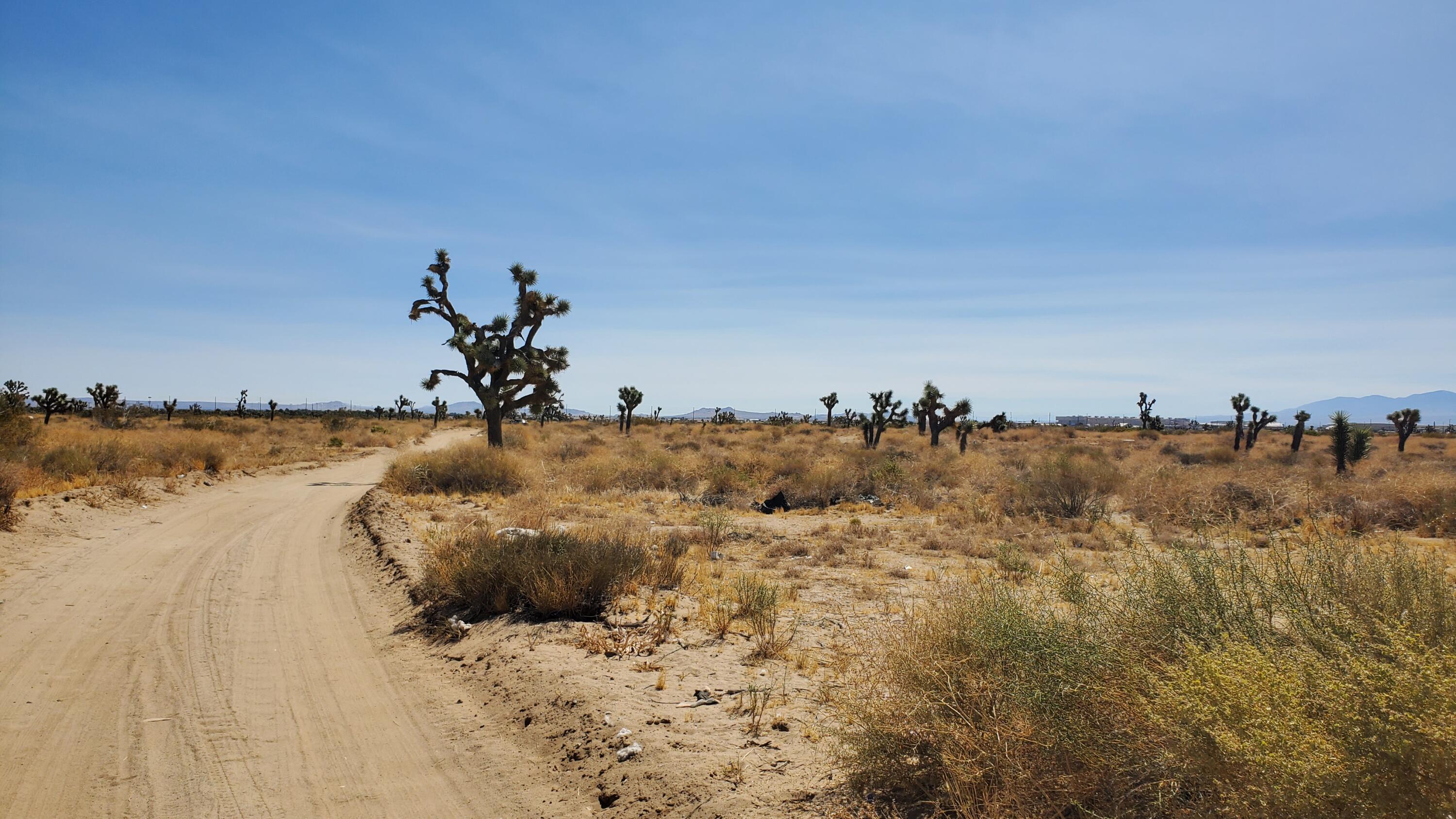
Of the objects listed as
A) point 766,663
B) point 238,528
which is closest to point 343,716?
point 766,663

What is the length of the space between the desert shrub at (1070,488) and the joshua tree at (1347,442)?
13047 millimetres

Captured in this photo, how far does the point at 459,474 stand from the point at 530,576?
13668 mm

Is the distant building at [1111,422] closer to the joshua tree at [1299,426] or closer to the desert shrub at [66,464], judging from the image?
the joshua tree at [1299,426]

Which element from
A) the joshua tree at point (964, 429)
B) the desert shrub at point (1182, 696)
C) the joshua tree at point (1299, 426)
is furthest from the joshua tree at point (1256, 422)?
the desert shrub at point (1182, 696)

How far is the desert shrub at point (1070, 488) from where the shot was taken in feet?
54.6

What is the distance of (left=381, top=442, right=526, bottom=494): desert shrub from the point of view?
19.5 meters

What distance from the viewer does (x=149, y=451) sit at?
22.4 metres

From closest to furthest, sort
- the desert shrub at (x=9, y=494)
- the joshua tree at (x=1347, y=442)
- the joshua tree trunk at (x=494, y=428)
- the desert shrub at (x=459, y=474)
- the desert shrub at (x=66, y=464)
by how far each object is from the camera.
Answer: the desert shrub at (x=9, y=494)
the desert shrub at (x=66, y=464)
the desert shrub at (x=459, y=474)
the joshua tree at (x=1347, y=442)
the joshua tree trunk at (x=494, y=428)

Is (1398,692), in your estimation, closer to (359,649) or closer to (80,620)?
(359,649)

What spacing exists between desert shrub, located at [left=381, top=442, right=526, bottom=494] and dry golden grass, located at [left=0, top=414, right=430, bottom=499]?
19.1ft

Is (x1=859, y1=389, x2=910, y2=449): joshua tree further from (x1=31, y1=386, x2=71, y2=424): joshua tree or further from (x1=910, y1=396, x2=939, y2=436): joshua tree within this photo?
(x1=31, y1=386, x2=71, y2=424): joshua tree

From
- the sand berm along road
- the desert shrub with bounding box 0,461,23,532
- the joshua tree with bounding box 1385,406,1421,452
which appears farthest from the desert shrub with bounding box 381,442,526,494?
the joshua tree with bounding box 1385,406,1421,452

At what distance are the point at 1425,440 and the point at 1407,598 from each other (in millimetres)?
61611

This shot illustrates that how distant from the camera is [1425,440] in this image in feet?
157
